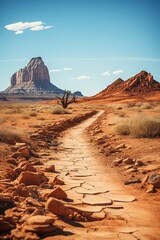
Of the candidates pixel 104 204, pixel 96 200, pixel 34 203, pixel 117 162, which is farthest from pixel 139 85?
pixel 34 203

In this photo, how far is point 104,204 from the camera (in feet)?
15.9

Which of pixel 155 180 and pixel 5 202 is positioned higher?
pixel 5 202

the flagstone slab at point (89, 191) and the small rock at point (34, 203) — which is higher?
the small rock at point (34, 203)

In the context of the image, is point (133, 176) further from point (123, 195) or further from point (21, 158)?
point (21, 158)

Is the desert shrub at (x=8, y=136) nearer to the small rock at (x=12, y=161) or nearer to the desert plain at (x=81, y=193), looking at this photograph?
the desert plain at (x=81, y=193)

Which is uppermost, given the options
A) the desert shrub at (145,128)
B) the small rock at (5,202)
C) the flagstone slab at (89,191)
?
the desert shrub at (145,128)

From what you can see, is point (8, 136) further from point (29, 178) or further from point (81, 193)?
point (81, 193)

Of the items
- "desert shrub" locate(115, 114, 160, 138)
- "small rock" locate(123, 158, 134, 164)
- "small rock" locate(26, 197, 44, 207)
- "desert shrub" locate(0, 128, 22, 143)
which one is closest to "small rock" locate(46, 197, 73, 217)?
"small rock" locate(26, 197, 44, 207)

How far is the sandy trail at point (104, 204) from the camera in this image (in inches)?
144

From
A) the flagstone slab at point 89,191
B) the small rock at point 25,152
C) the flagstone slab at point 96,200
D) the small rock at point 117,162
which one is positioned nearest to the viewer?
the flagstone slab at point 96,200

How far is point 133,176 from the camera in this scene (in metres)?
6.91

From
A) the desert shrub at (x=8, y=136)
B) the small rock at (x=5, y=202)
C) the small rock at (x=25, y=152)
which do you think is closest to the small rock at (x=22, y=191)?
the small rock at (x=5, y=202)

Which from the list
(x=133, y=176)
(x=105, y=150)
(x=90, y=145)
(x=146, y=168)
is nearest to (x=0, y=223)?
(x=133, y=176)

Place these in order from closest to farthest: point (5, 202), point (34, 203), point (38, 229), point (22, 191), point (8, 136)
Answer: point (38, 229) → point (5, 202) → point (34, 203) → point (22, 191) → point (8, 136)
